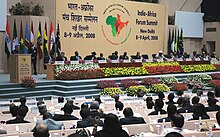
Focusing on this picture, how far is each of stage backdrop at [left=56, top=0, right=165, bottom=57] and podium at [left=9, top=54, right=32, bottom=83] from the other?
480 centimetres

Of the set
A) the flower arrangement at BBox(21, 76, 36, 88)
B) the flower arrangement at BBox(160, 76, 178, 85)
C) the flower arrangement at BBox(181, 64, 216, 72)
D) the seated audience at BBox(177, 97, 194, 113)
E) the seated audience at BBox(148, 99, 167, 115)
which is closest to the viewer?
the seated audience at BBox(148, 99, 167, 115)

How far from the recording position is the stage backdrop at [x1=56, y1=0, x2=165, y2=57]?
19.1 metres

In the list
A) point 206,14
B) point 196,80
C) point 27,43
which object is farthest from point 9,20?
point 206,14

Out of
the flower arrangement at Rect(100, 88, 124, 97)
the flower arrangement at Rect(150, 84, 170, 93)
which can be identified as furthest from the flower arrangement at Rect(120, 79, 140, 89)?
the flower arrangement at Rect(100, 88, 124, 97)

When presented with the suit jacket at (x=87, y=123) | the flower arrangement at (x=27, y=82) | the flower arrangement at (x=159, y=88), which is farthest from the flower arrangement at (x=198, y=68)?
the suit jacket at (x=87, y=123)

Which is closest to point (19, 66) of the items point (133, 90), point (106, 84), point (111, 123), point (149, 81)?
point (106, 84)

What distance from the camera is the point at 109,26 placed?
2105cm

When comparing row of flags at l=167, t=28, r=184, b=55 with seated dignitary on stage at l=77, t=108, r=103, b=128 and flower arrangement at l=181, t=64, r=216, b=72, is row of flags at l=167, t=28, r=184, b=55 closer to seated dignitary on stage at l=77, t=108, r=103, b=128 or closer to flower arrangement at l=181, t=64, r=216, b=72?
flower arrangement at l=181, t=64, r=216, b=72

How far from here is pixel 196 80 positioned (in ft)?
58.4

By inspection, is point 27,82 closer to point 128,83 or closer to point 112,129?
point 128,83

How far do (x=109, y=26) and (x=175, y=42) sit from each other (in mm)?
5238

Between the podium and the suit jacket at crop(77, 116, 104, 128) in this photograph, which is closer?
the suit jacket at crop(77, 116, 104, 128)

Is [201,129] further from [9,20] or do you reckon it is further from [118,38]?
[118,38]

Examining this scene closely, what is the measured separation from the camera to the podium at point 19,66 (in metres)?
13.9
